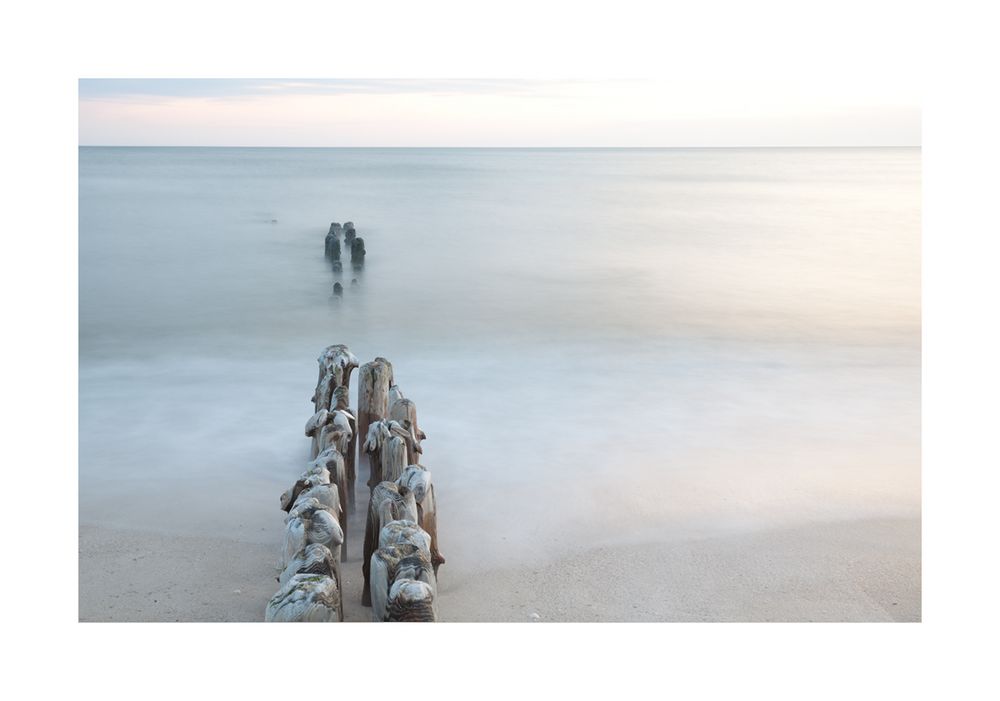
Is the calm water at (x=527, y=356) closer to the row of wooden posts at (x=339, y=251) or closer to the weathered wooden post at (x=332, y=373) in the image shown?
the row of wooden posts at (x=339, y=251)

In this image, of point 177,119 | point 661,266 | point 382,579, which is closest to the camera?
point 382,579

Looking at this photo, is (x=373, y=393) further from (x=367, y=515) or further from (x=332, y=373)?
(x=367, y=515)

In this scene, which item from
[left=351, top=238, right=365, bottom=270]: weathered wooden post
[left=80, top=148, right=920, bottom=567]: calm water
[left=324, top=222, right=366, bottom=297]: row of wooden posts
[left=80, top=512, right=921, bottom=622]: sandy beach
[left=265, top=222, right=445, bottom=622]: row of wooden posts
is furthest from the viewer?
[left=351, top=238, right=365, bottom=270]: weathered wooden post

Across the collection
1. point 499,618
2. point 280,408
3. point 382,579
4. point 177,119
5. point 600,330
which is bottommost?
point 499,618

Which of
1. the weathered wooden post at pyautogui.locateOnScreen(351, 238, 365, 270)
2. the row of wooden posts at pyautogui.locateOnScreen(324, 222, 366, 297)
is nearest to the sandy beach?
the row of wooden posts at pyautogui.locateOnScreen(324, 222, 366, 297)

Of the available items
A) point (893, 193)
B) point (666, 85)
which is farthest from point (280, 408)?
point (893, 193)

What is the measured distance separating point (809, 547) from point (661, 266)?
8803 millimetres

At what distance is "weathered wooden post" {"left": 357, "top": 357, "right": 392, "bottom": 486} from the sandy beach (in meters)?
0.80

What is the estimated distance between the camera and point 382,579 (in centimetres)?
367

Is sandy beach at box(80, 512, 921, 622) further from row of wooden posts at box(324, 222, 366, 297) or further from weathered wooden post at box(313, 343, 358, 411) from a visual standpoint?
row of wooden posts at box(324, 222, 366, 297)

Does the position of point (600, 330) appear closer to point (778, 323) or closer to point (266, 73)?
point (778, 323)

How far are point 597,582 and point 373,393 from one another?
187 cm

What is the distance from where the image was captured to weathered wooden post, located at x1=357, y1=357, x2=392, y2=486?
5.69 metres

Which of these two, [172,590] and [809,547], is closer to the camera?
[172,590]
